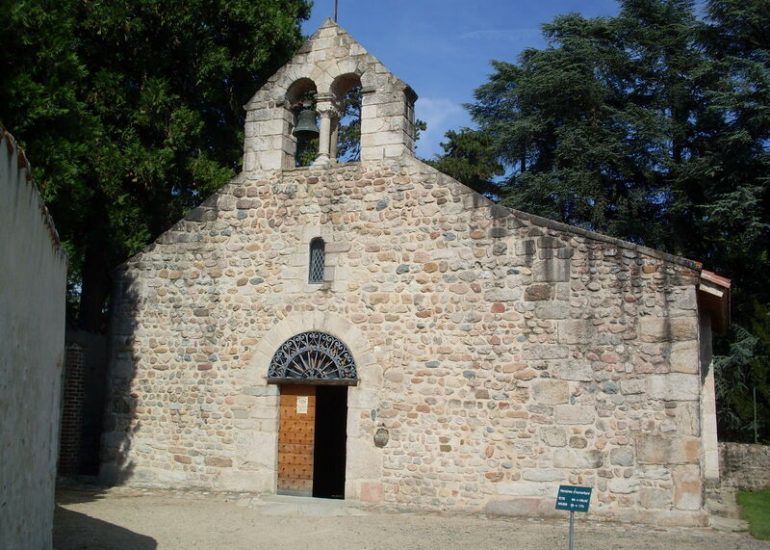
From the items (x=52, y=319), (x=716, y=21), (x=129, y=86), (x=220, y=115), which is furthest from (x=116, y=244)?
(x=716, y=21)

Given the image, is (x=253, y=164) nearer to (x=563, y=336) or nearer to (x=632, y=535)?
(x=563, y=336)

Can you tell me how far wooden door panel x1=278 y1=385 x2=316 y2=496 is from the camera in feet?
35.4

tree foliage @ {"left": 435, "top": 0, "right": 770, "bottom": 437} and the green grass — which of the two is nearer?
the green grass

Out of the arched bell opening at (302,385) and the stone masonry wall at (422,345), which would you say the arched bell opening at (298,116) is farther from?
the arched bell opening at (302,385)

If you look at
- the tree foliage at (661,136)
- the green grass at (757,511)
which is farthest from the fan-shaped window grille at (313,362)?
the tree foliage at (661,136)

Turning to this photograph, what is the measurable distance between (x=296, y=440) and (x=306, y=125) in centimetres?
465

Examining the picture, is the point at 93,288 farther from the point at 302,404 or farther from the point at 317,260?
the point at 302,404

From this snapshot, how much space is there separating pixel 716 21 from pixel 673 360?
14304mm

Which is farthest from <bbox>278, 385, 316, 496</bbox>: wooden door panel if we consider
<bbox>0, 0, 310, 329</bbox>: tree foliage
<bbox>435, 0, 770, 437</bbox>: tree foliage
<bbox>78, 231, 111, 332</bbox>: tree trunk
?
<bbox>435, 0, 770, 437</bbox>: tree foliage

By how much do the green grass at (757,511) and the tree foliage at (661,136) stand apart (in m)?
4.67

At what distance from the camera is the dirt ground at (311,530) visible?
7.78 m

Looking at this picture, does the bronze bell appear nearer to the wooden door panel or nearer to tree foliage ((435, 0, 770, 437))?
the wooden door panel

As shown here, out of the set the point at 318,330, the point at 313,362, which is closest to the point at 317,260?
the point at 318,330

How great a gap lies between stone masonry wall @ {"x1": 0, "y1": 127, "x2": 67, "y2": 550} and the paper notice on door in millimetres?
4582
